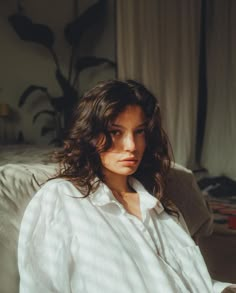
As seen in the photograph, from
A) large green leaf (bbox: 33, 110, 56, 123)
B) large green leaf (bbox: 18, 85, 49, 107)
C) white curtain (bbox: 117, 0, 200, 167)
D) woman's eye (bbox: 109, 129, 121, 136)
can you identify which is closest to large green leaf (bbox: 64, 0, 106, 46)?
white curtain (bbox: 117, 0, 200, 167)

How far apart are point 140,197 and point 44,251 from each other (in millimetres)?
323

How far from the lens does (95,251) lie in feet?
2.85

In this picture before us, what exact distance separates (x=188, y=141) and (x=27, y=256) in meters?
3.79

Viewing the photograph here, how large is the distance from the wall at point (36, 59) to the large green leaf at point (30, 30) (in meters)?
0.33

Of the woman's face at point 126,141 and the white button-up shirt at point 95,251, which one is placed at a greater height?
the woman's face at point 126,141

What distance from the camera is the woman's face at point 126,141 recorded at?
0.98m

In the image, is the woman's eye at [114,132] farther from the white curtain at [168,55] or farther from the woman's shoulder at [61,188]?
the white curtain at [168,55]

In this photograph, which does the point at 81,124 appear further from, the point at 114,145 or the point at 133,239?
the point at 133,239

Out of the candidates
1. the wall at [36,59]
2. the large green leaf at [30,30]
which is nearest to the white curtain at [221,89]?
the wall at [36,59]

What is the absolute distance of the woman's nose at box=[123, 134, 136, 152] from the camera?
96 centimetres

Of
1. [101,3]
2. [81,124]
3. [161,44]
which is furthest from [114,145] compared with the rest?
[101,3]

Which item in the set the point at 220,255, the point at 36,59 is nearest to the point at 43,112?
the point at 36,59

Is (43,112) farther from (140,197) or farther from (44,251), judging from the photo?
(44,251)

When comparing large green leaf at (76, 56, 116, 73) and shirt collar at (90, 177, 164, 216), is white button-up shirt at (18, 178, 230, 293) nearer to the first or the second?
shirt collar at (90, 177, 164, 216)
